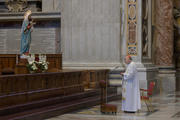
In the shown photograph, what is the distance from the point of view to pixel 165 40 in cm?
1819

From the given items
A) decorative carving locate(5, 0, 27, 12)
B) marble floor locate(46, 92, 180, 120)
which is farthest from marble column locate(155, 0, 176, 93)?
decorative carving locate(5, 0, 27, 12)

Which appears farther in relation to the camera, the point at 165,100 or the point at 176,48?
the point at 176,48

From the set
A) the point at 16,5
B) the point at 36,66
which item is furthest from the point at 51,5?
the point at 36,66

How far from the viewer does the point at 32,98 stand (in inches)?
409

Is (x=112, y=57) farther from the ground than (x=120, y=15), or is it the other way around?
(x=120, y=15)

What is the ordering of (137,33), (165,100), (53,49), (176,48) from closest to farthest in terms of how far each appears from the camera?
(165,100), (137,33), (53,49), (176,48)

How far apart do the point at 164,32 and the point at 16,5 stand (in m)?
6.33

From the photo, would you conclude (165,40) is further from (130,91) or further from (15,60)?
(130,91)

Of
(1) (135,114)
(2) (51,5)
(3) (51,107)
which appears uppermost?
(2) (51,5)

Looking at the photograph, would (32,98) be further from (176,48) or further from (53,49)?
(176,48)

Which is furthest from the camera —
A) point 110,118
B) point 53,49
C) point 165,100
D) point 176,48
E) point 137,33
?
point 176,48

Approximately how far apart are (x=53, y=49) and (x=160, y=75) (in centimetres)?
457

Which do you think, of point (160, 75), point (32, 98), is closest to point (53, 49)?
point (160, 75)

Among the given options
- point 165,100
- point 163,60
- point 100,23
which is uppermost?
point 100,23
